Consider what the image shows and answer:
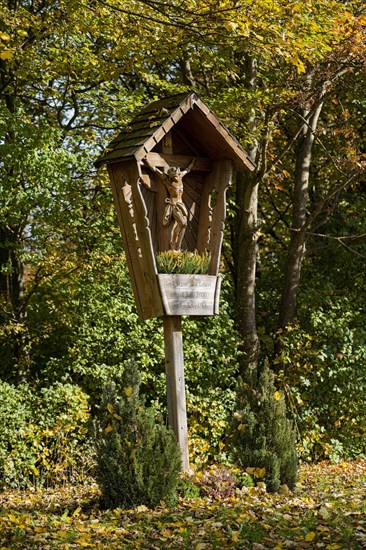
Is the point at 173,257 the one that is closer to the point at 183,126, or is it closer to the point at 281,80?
the point at 183,126

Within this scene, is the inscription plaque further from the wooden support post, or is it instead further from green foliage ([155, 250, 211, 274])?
the wooden support post

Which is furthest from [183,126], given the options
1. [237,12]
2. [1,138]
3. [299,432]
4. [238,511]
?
[299,432]

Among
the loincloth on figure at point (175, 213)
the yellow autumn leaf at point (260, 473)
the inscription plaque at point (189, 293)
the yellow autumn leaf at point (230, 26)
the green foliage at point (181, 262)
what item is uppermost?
the yellow autumn leaf at point (230, 26)

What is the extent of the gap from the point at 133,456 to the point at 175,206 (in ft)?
7.82

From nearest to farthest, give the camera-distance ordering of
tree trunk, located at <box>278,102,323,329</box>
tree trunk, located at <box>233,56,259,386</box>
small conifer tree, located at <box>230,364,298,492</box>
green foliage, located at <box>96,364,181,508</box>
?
green foliage, located at <box>96,364,181,508</box> → small conifer tree, located at <box>230,364,298,492</box> → tree trunk, located at <box>233,56,259,386</box> → tree trunk, located at <box>278,102,323,329</box>

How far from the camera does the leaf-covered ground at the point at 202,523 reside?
19.4 feet

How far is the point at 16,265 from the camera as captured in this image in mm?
11578

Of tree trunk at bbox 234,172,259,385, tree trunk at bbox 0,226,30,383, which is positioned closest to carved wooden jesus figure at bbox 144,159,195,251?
tree trunk at bbox 0,226,30,383

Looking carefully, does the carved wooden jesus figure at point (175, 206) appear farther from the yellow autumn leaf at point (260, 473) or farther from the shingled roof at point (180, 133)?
the yellow autumn leaf at point (260, 473)

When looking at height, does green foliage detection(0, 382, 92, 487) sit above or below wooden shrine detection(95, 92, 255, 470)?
below

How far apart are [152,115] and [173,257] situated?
1.42 meters

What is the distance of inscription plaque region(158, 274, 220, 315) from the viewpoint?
307 inches

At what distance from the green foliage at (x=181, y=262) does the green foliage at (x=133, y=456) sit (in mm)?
1150

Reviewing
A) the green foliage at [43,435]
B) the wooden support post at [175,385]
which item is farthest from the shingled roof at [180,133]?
the green foliage at [43,435]
